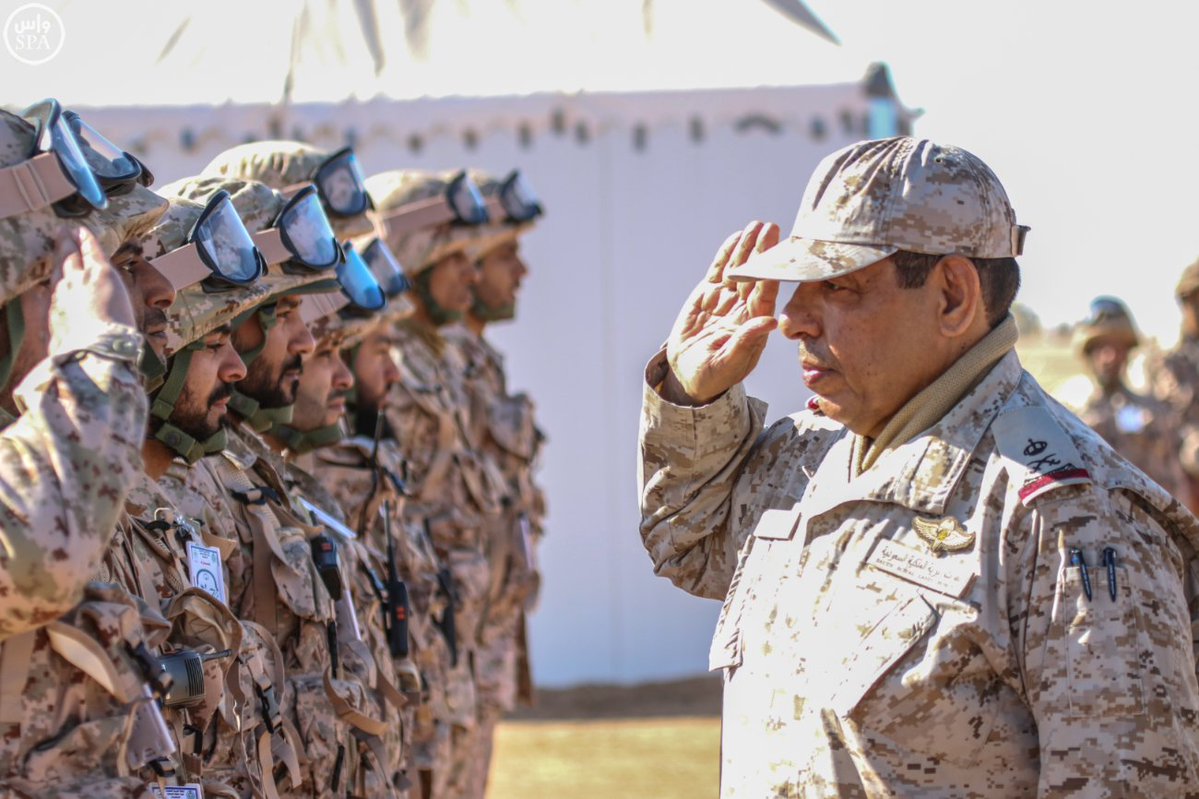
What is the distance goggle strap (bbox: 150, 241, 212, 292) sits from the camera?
157 inches

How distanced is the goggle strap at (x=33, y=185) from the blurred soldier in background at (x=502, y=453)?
16.6 feet

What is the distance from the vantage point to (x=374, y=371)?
6336 mm

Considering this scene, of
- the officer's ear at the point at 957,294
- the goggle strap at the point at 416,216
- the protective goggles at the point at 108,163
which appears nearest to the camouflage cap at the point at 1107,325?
the goggle strap at the point at 416,216

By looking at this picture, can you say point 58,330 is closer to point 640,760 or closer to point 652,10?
point 640,760

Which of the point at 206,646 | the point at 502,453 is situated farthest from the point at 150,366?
the point at 502,453

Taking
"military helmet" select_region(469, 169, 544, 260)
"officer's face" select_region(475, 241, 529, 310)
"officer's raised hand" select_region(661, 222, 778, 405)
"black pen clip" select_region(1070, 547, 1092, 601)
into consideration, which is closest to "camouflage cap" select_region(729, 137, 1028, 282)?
"officer's raised hand" select_region(661, 222, 778, 405)

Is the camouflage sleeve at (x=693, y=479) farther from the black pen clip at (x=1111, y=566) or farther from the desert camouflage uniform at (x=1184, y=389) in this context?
the desert camouflage uniform at (x=1184, y=389)

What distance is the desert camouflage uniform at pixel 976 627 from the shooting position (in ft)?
9.63

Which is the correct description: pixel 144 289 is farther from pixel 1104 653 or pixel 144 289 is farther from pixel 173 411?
pixel 1104 653

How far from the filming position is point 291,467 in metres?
5.15

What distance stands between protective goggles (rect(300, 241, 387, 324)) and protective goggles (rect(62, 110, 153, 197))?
1.70 m

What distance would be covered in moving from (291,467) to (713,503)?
75.1 inches

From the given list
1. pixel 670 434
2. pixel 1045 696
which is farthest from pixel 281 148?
pixel 1045 696

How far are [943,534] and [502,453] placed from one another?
5656mm
